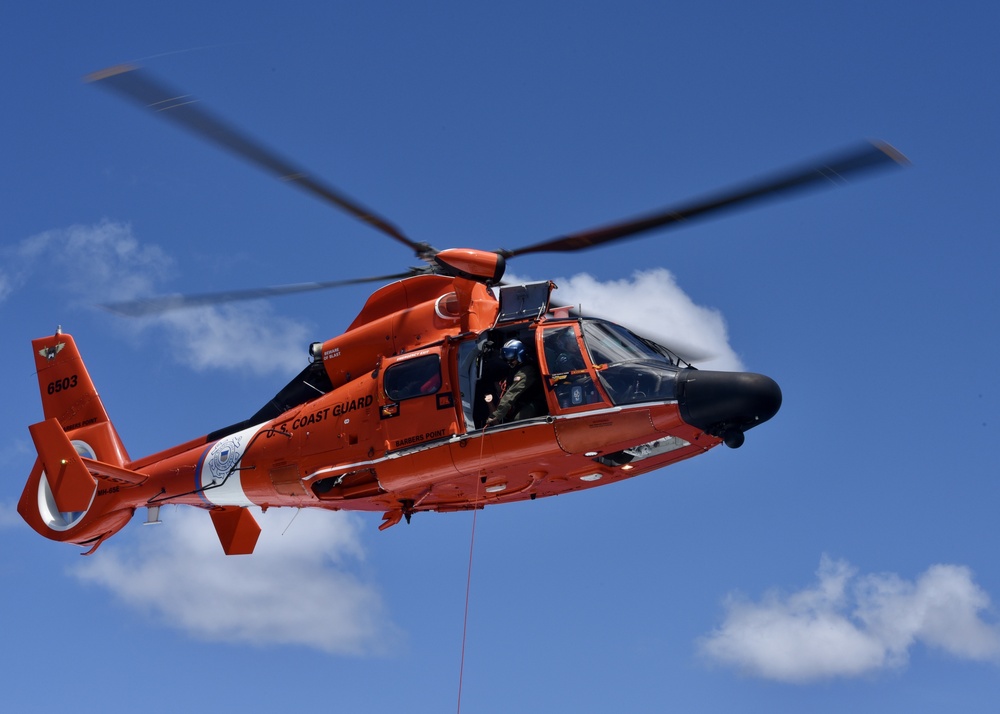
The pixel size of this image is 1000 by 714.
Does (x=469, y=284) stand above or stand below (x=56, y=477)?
above

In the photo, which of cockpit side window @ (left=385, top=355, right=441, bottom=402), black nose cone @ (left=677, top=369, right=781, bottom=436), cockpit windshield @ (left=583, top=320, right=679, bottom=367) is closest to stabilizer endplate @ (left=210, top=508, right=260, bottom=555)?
cockpit side window @ (left=385, top=355, right=441, bottom=402)

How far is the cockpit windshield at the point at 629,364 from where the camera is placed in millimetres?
16859

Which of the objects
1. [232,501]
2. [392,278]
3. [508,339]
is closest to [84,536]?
[232,501]

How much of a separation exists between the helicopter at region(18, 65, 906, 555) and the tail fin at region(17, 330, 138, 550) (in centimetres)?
22

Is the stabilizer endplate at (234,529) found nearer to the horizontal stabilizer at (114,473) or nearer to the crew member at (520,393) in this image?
the horizontal stabilizer at (114,473)

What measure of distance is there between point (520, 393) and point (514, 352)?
653 millimetres

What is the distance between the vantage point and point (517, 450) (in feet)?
57.2

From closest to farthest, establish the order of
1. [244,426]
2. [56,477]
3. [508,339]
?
[508,339], [244,426], [56,477]

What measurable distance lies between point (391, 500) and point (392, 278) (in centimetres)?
385

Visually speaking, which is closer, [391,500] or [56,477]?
[391,500]

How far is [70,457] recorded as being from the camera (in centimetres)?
2261

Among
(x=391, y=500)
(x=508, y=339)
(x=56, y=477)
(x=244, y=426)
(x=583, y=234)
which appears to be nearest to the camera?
(x=583, y=234)

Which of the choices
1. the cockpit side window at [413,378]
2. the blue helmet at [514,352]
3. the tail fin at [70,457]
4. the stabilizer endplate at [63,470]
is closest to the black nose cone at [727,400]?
the blue helmet at [514,352]

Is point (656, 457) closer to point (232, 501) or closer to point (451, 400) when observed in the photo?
point (451, 400)
